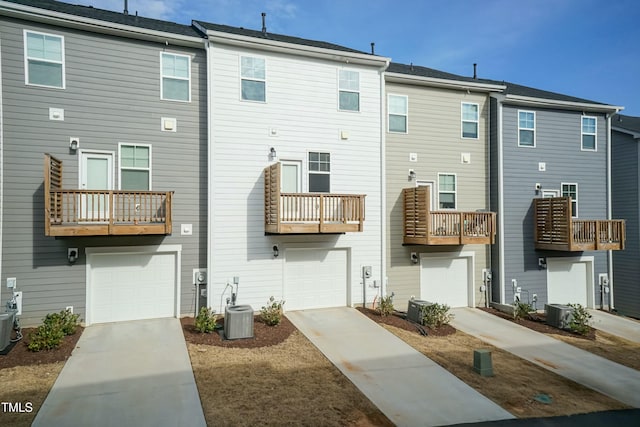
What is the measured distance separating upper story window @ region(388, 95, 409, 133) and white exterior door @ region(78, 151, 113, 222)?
332 inches

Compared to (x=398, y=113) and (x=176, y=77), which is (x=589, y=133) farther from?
(x=176, y=77)

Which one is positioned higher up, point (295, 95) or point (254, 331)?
point (295, 95)

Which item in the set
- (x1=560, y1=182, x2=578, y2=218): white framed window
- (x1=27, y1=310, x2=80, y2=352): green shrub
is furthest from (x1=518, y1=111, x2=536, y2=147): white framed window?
(x1=27, y1=310, x2=80, y2=352): green shrub

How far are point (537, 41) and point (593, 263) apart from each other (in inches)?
394

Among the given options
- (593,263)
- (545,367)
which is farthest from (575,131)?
(545,367)

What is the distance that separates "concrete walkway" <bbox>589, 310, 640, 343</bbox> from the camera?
1200cm

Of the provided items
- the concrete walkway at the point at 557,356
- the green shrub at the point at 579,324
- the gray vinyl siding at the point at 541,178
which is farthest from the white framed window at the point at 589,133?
the concrete walkway at the point at 557,356

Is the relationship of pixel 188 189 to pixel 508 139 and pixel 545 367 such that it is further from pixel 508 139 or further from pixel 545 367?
pixel 508 139

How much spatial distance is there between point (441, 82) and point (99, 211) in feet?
36.2

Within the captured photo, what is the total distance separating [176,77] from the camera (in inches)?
412

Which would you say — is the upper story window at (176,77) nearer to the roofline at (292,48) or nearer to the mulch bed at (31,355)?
the roofline at (292,48)

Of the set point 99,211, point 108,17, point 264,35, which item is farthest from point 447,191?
point 108,17

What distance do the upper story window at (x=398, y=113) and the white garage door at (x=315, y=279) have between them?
4.52 metres

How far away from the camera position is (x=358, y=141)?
1198 centimetres
